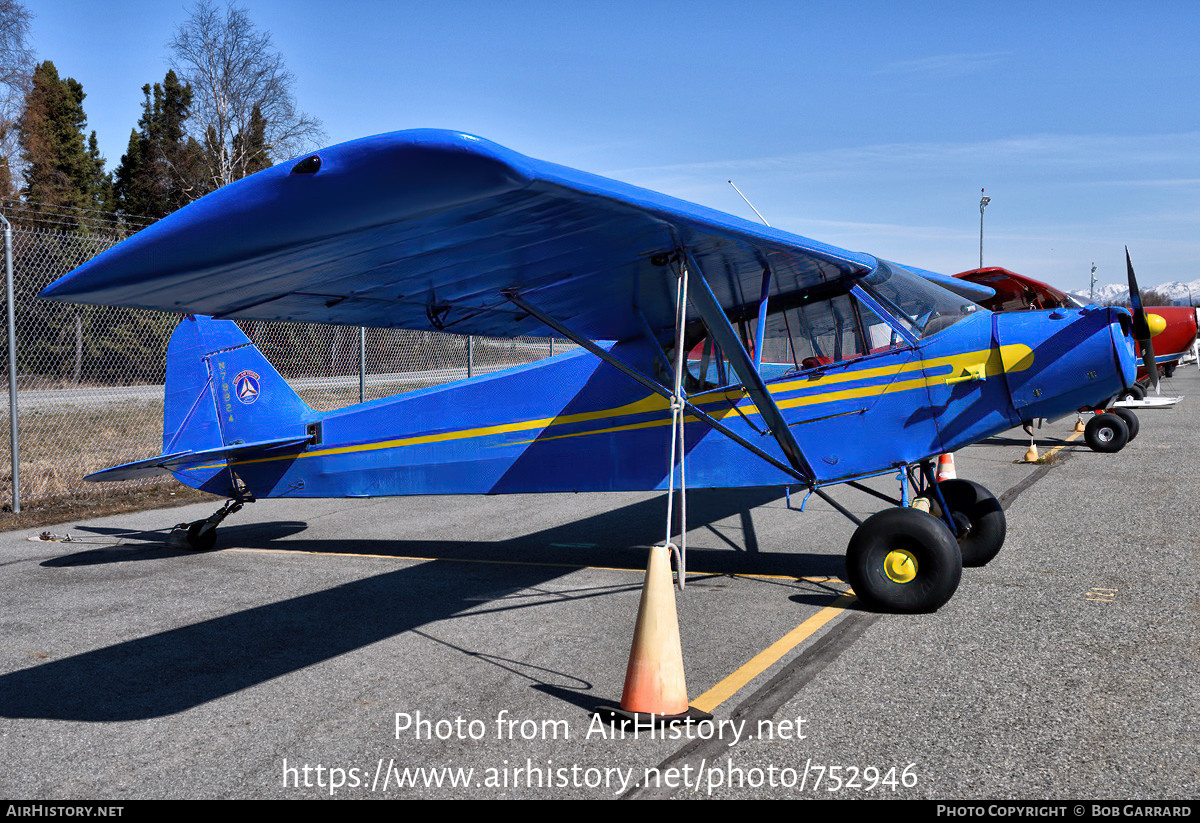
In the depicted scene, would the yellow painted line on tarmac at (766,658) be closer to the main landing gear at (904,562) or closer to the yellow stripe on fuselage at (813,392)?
the main landing gear at (904,562)

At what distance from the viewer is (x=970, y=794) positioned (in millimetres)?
2945

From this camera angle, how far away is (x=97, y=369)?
1433 cm

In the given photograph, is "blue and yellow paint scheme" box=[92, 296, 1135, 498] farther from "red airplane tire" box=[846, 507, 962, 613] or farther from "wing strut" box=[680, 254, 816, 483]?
"red airplane tire" box=[846, 507, 962, 613]

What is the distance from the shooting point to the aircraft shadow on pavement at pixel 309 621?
4129 mm

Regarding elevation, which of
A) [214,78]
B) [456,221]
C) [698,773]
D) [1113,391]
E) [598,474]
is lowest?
[698,773]

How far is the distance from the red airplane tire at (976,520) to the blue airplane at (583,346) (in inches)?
0.7

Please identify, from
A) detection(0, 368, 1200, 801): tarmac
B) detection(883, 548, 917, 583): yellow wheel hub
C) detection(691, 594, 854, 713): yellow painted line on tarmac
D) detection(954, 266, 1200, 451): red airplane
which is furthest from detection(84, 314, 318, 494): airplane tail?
detection(954, 266, 1200, 451): red airplane

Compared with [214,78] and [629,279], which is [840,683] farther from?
[214,78]

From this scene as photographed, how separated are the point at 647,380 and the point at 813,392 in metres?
1.16

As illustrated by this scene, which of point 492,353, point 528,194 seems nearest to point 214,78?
point 492,353

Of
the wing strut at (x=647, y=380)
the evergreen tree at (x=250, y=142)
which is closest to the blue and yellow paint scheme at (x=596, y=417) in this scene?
the wing strut at (x=647, y=380)

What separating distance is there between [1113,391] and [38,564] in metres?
8.05

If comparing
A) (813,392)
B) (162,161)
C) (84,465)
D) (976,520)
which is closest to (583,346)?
(813,392)

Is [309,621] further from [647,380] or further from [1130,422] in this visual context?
[1130,422]
